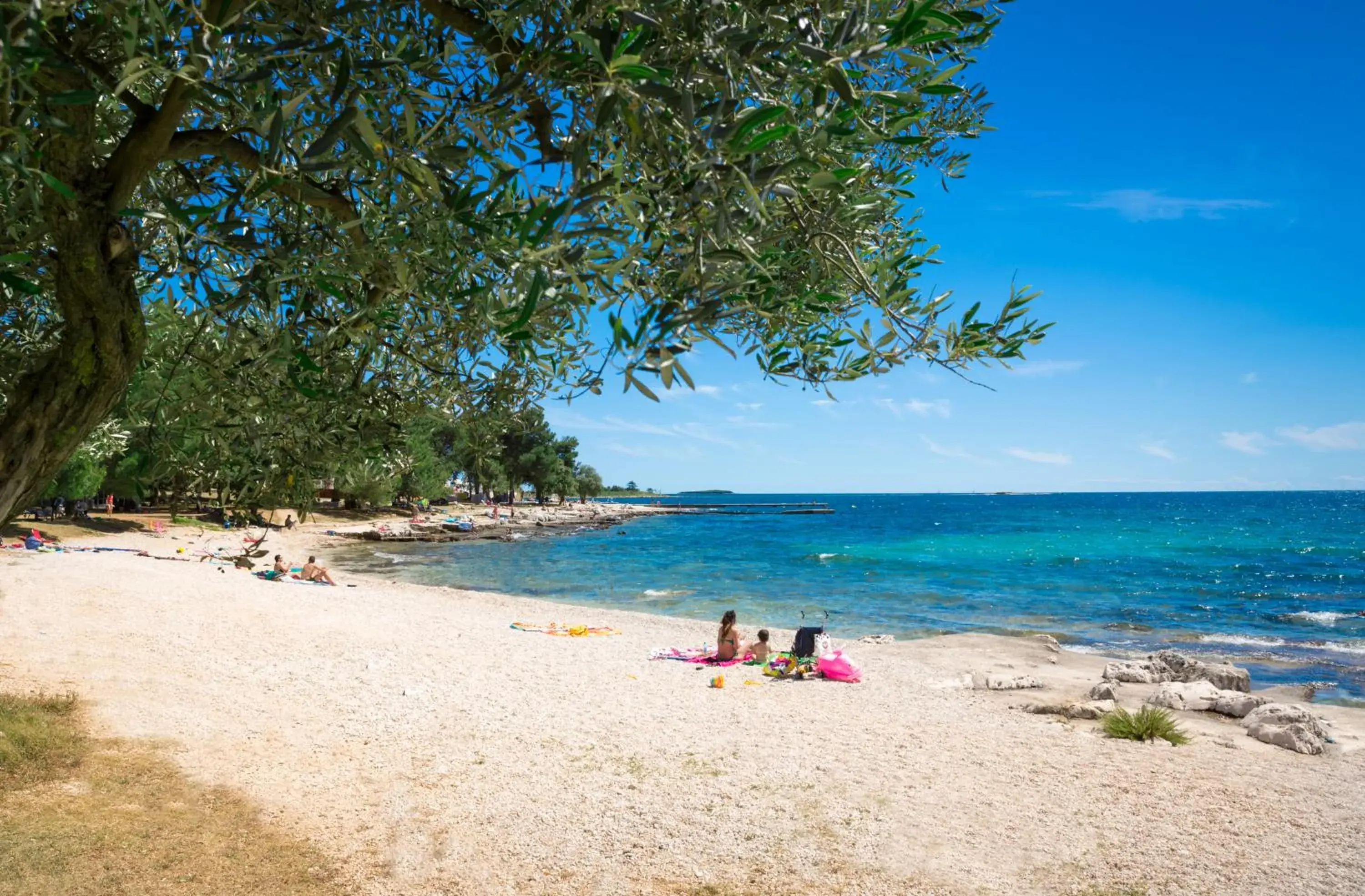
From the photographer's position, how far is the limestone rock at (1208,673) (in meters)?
17.3

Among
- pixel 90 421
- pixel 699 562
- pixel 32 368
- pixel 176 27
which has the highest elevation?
pixel 176 27

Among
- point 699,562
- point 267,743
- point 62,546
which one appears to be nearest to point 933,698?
point 267,743

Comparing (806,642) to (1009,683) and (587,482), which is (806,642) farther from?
(587,482)

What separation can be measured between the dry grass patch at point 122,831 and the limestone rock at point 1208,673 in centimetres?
1745

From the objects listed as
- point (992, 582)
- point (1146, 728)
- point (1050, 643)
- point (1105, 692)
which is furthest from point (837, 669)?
point (992, 582)

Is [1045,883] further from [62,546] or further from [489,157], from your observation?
[62,546]

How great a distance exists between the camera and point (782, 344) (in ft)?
14.5

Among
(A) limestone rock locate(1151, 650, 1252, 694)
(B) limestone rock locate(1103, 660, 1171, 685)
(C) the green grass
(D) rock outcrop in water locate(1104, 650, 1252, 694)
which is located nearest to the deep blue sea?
(A) limestone rock locate(1151, 650, 1252, 694)

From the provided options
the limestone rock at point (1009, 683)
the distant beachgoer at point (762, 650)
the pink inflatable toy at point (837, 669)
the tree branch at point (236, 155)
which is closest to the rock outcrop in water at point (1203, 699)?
the limestone rock at point (1009, 683)

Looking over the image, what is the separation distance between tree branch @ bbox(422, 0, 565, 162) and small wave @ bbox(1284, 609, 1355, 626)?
34.9 metres

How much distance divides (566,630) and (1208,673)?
14.9 meters

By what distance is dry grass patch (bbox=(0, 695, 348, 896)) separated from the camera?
6.02 meters

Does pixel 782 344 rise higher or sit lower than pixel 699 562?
higher

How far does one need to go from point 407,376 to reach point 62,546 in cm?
3324
